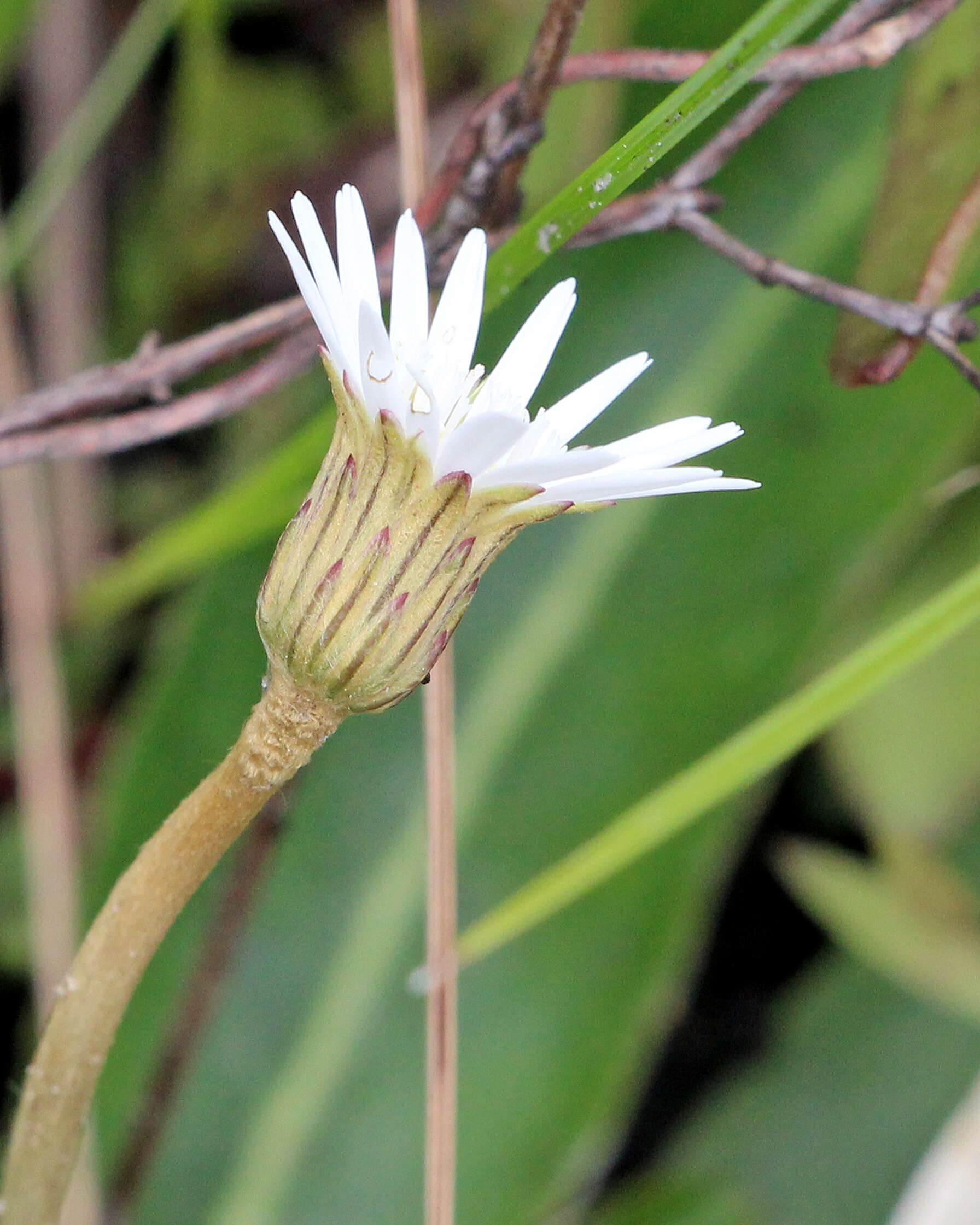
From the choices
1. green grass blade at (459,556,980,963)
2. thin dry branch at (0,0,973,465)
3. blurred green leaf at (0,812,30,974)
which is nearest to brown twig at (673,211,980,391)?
thin dry branch at (0,0,973,465)

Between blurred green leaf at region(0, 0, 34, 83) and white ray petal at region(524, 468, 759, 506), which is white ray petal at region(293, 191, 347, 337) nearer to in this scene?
white ray petal at region(524, 468, 759, 506)

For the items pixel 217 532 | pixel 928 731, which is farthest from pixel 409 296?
pixel 928 731

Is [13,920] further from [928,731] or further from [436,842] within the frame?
[928,731]

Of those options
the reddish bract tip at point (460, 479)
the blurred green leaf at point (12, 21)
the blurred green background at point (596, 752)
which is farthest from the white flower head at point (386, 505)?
the blurred green leaf at point (12, 21)

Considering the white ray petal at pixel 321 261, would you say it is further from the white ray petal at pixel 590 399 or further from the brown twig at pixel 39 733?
the brown twig at pixel 39 733

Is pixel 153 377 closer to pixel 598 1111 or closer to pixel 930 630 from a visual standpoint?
pixel 930 630
